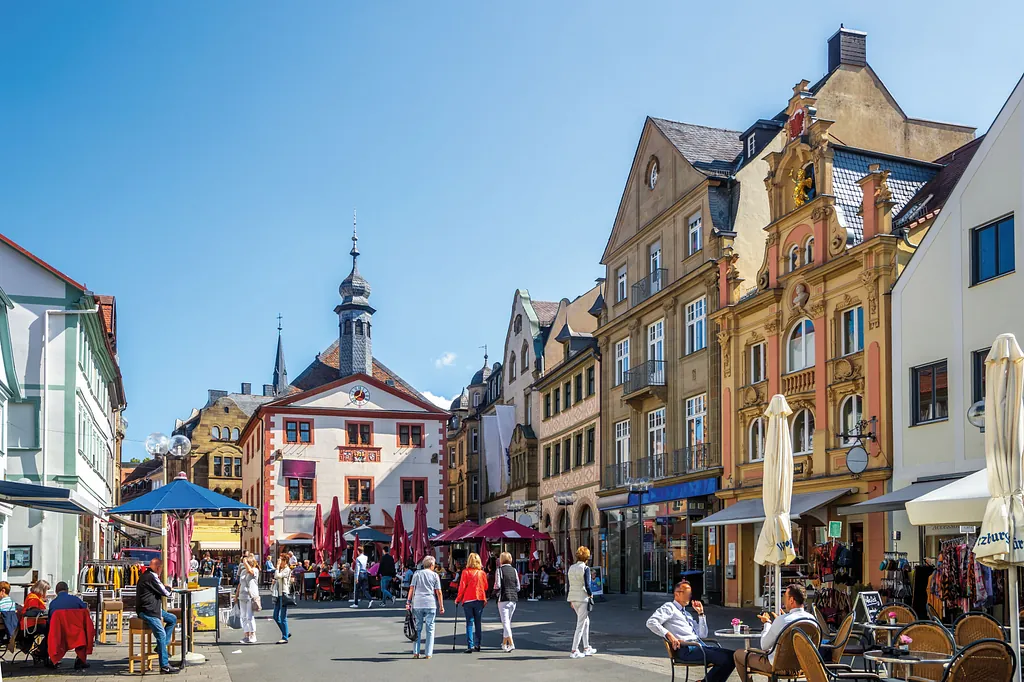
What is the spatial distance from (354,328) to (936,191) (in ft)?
172

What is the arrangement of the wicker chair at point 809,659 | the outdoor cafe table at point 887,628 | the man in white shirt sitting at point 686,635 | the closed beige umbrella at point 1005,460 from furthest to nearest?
1. the outdoor cafe table at point 887,628
2. the man in white shirt sitting at point 686,635
3. the closed beige umbrella at point 1005,460
4. the wicker chair at point 809,659

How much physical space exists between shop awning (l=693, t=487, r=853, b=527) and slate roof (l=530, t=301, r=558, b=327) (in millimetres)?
28440

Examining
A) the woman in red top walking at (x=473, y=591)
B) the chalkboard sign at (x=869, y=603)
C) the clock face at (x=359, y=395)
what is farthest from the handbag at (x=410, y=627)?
the clock face at (x=359, y=395)

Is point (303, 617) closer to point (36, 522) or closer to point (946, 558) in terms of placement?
point (36, 522)

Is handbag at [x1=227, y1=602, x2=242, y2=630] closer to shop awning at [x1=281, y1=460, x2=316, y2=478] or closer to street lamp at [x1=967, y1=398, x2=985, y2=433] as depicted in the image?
street lamp at [x1=967, y1=398, x2=985, y2=433]

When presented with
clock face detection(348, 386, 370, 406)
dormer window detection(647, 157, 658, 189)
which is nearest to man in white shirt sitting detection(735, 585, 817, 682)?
dormer window detection(647, 157, 658, 189)

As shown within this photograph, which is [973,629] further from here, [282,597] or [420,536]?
[420,536]

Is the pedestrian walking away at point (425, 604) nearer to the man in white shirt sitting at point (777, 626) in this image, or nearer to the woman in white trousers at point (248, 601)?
the woman in white trousers at point (248, 601)

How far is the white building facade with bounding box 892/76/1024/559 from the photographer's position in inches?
886

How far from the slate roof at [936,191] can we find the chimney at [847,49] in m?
4.75

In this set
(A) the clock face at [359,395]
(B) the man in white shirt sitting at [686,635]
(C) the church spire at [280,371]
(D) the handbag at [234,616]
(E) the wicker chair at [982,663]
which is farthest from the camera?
(C) the church spire at [280,371]

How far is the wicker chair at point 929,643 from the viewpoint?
37.2 feet

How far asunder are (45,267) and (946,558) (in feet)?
88.4

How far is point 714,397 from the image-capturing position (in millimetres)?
34000
